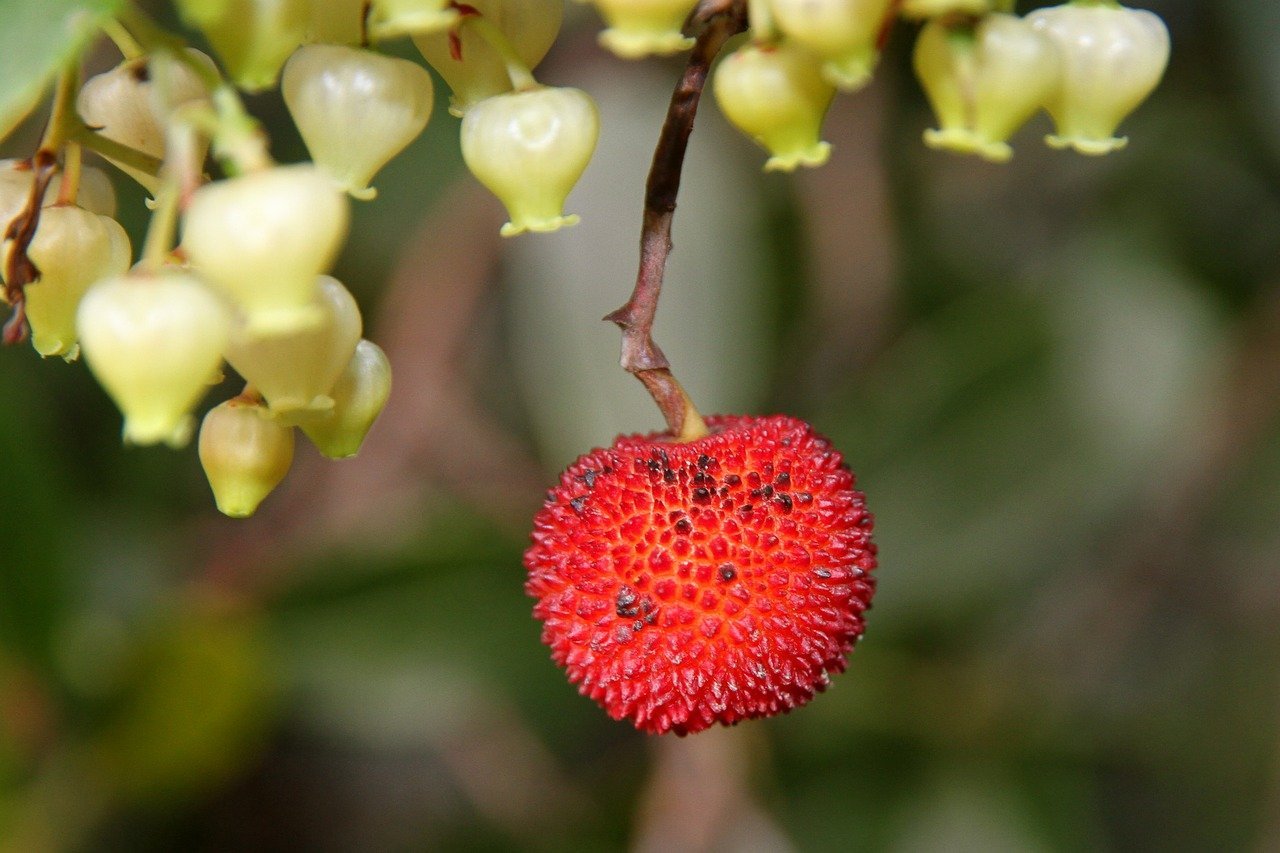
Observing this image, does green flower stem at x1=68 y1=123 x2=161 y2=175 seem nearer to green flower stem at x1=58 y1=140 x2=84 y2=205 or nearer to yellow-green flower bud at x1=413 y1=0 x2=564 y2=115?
green flower stem at x1=58 y1=140 x2=84 y2=205

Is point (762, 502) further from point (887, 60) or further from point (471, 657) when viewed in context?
point (887, 60)

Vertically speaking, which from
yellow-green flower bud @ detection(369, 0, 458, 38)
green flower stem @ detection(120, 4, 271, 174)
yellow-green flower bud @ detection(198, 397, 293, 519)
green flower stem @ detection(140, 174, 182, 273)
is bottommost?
yellow-green flower bud @ detection(198, 397, 293, 519)

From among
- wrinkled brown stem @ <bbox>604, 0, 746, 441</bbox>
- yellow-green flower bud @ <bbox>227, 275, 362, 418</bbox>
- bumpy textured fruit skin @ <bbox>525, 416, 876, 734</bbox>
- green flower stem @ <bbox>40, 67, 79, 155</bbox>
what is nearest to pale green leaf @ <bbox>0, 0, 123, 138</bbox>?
green flower stem @ <bbox>40, 67, 79, 155</bbox>

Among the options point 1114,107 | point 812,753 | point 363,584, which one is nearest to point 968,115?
point 1114,107

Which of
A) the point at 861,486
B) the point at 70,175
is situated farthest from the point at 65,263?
the point at 861,486

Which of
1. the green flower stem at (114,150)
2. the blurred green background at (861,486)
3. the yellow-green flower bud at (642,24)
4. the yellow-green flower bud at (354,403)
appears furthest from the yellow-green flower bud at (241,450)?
the blurred green background at (861,486)
